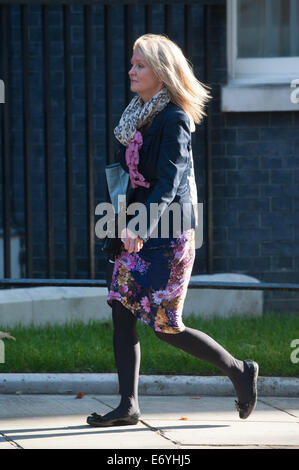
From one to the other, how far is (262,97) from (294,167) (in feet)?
2.07

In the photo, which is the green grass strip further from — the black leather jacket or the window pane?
the window pane

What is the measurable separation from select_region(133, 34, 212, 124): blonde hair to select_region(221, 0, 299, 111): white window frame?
339 centimetres

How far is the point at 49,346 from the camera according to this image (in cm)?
639

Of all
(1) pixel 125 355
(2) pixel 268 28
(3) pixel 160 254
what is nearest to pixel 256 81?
(2) pixel 268 28

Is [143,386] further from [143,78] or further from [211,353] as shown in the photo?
[143,78]

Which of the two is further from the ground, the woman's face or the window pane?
the window pane

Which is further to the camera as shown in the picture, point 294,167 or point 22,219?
point 22,219

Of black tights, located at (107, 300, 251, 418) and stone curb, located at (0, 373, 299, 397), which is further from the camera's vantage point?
stone curb, located at (0, 373, 299, 397)

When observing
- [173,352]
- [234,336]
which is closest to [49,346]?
[173,352]

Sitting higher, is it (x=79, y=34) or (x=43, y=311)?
(x=79, y=34)

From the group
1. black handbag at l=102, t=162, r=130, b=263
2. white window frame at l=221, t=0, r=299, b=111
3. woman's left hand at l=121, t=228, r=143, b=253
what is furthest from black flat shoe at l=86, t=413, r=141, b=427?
white window frame at l=221, t=0, r=299, b=111

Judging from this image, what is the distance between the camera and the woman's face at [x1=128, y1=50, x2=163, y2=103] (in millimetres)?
4734

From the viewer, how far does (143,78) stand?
4.75m
